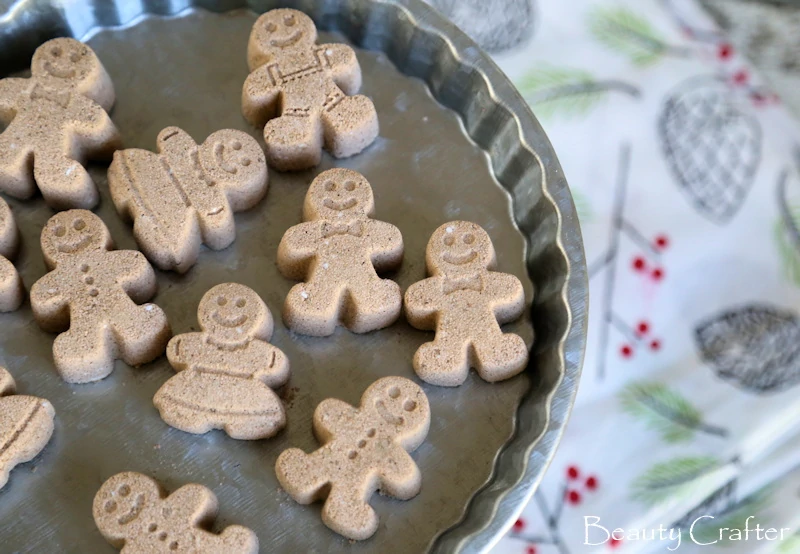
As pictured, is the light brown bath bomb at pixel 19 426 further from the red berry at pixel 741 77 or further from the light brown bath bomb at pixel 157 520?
the red berry at pixel 741 77

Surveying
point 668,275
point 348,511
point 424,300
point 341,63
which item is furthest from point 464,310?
point 668,275

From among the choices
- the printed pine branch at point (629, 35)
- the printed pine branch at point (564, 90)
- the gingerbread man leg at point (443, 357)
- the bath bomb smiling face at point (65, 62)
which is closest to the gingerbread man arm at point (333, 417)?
the gingerbread man leg at point (443, 357)

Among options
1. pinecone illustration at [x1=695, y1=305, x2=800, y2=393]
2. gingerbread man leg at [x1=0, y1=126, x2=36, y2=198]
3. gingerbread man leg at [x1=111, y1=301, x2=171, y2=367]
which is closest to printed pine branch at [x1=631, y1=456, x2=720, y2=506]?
pinecone illustration at [x1=695, y1=305, x2=800, y2=393]

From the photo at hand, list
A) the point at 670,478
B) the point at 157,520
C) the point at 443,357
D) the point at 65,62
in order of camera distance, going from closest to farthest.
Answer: the point at 157,520 < the point at 443,357 < the point at 65,62 < the point at 670,478

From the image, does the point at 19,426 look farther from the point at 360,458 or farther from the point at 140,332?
the point at 360,458

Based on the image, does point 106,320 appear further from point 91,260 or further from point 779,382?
point 779,382
